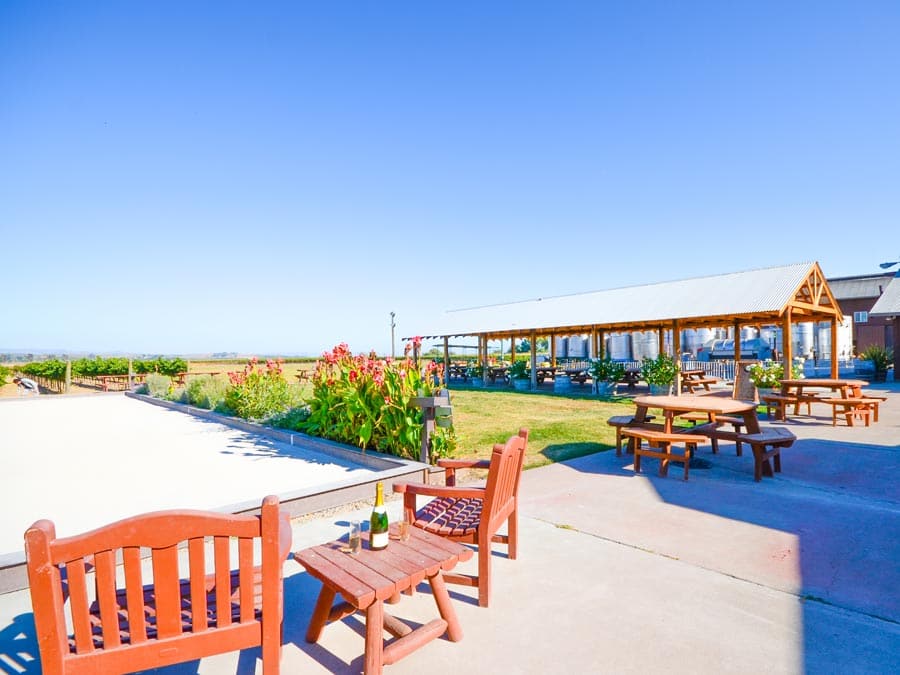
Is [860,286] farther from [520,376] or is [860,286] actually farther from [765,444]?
[765,444]

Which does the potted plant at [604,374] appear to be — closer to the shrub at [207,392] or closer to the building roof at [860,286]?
the shrub at [207,392]

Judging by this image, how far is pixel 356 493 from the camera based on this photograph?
15.8ft

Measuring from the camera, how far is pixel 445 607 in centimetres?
251

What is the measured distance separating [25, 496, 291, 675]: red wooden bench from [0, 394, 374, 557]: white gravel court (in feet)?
8.61

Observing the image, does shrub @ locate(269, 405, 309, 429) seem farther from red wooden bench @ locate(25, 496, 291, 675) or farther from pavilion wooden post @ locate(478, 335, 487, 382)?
pavilion wooden post @ locate(478, 335, 487, 382)

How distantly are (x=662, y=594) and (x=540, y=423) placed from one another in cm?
714

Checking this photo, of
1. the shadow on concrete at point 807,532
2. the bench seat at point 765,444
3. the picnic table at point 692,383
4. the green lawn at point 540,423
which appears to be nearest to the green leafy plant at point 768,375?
the picnic table at point 692,383

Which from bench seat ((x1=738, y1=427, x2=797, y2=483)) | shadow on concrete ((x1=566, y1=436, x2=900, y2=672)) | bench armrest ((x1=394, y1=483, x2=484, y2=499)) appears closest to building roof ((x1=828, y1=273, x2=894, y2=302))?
bench seat ((x1=738, y1=427, x2=797, y2=483))

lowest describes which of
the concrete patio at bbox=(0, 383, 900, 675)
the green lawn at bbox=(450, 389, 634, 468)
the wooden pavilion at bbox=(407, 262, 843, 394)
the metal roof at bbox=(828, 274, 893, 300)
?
the green lawn at bbox=(450, 389, 634, 468)

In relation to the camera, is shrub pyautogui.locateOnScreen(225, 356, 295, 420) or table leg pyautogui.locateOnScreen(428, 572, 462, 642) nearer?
table leg pyautogui.locateOnScreen(428, 572, 462, 642)

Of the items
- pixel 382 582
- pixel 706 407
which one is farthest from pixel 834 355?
pixel 382 582

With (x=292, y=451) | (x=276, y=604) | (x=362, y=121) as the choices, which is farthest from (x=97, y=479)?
(x=362, y=121)

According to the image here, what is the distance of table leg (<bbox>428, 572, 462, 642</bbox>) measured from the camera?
97.9 inches

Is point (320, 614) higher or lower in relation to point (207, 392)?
lower
